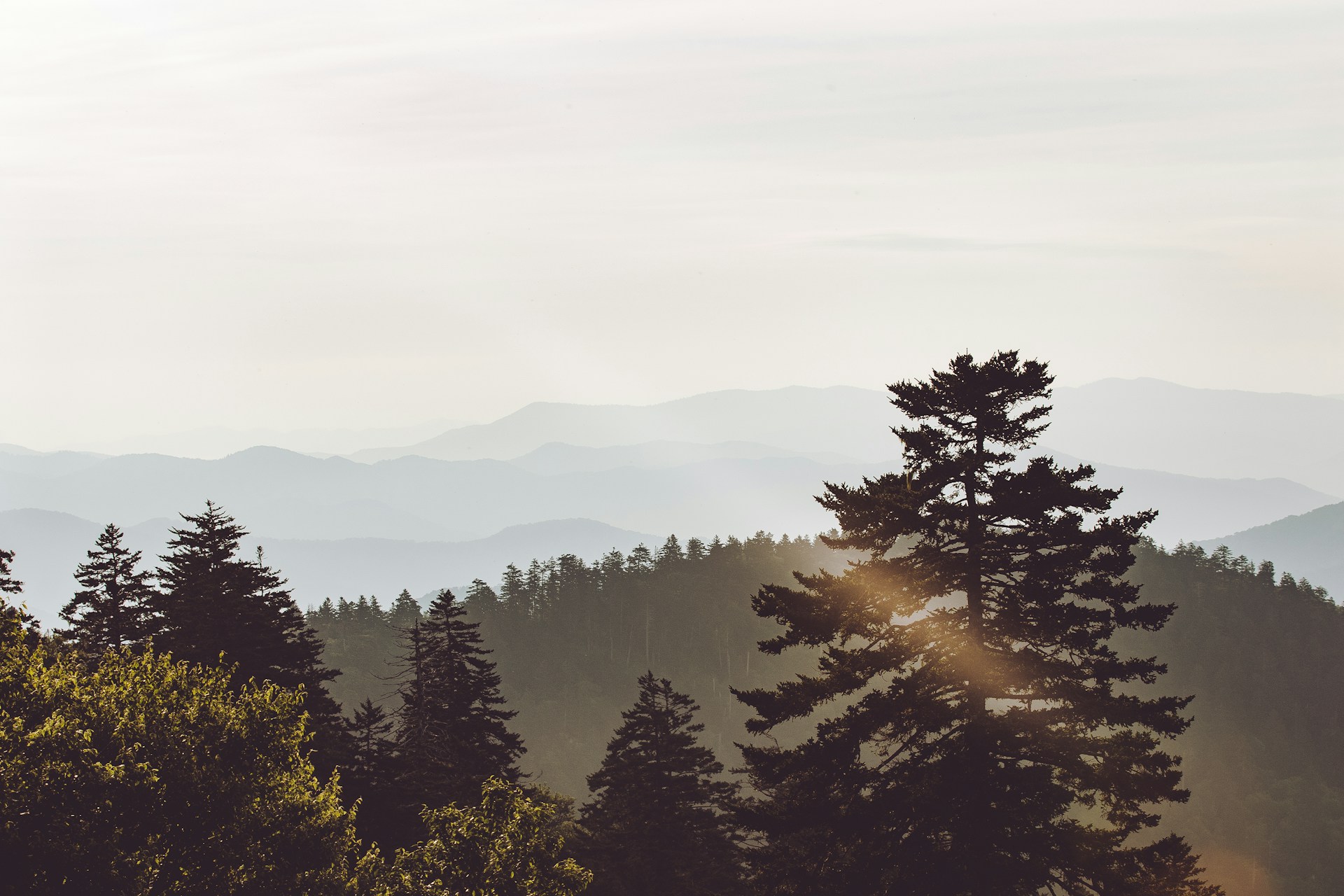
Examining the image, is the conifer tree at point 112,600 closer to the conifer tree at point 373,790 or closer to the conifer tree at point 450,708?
the conifer tree at point 450,708

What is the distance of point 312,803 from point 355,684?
582 ft

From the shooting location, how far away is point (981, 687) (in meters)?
19.5

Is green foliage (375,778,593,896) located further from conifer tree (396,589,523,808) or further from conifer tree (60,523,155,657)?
conifer tree (60,523,155,657)

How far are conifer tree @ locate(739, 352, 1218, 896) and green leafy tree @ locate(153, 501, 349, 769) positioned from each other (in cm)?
1992

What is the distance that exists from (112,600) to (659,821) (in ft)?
85.8

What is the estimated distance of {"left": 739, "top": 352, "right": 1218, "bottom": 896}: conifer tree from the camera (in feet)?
62.3

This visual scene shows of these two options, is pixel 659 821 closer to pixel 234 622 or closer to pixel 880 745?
pixel 234 622

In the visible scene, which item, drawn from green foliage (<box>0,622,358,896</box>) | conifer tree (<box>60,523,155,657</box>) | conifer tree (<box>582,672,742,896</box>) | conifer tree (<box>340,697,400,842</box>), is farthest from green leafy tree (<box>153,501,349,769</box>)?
green foliage (<box>0,622,358,896</box>)

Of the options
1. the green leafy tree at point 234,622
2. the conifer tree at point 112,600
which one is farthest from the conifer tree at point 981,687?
the conifer tree at point 112,600

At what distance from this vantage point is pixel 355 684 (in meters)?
186

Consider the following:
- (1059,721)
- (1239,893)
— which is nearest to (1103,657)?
(1059,721)

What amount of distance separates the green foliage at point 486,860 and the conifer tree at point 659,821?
57.0 ft

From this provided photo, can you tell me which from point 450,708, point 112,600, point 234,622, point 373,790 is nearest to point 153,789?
point 373,790

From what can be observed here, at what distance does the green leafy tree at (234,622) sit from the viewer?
37.8 metres
